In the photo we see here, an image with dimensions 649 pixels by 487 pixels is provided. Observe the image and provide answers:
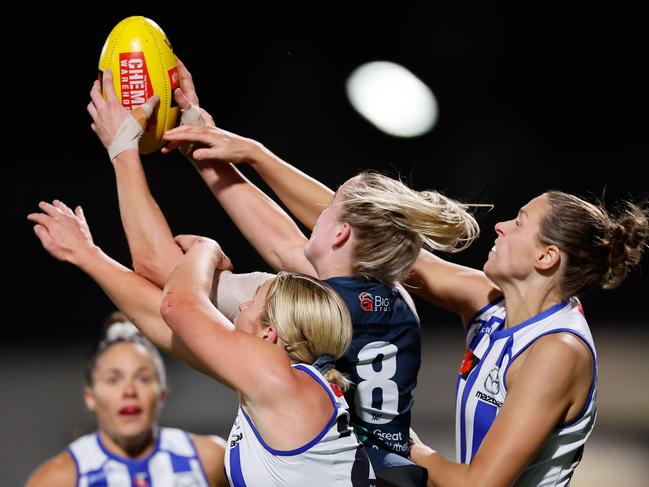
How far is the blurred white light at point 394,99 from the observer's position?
255 inches

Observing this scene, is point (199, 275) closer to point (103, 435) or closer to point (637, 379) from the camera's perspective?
point (103, 435)

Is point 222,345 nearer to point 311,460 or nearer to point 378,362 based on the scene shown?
point 311,460

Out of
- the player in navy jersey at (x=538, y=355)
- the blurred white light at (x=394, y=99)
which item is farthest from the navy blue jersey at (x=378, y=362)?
the blurred white light at (x=394, y=99)

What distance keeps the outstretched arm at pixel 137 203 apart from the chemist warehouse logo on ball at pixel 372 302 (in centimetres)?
52

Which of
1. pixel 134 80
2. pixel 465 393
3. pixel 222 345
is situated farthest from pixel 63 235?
pixel 465 393

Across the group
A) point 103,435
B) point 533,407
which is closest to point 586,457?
point 103,435

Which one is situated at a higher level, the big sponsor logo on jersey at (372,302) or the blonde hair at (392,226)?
the blonde hair at (392,226)

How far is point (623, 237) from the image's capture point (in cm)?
219

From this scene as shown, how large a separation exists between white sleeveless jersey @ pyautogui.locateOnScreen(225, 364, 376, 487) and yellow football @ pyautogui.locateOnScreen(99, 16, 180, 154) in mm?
874

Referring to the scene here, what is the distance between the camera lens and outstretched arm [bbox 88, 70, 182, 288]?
7.61 ft

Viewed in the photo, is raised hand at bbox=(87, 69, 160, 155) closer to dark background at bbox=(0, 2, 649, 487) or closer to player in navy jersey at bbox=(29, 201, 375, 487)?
player in navy jersey at bbox=(29, 201, 375, 487)

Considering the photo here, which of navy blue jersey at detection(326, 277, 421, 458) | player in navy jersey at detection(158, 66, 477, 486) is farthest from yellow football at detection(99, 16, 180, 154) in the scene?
navy blue jersey at detection(326, 277, 421, 458)

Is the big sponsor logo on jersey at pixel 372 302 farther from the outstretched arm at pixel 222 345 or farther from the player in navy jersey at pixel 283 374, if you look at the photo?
the outstretched arm at pixel 222 345

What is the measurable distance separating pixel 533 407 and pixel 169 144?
3.68ft
